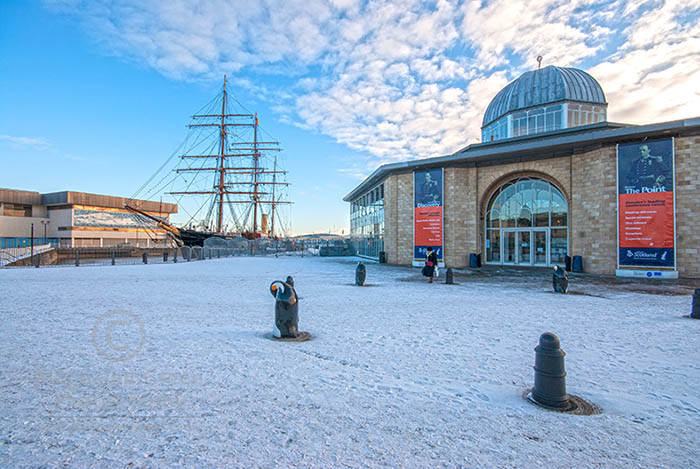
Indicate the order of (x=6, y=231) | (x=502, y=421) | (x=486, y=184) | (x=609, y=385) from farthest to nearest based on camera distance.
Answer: (x=6, y=231) < (x=486, y=184) < (x=609, y=385) < (x=502, y=421)

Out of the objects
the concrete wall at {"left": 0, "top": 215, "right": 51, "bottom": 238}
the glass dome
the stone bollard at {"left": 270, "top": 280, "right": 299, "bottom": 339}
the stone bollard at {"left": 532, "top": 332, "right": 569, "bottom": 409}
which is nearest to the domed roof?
the glass dome

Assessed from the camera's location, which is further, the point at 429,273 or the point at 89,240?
the point at 89,240

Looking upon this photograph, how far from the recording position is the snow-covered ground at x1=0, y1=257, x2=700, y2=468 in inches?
113

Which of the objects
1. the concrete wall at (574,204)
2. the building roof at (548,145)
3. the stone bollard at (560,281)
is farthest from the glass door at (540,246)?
the stone bollard at (560,281)

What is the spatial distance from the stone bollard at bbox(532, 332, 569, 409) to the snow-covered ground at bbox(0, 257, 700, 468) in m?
0.16

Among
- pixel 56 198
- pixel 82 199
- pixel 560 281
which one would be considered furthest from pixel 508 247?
pixel 56 198

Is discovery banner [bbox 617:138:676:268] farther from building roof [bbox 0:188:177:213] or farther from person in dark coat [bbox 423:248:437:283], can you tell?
building roof [bbox 0:188:177:213]

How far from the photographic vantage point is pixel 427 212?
23.2m

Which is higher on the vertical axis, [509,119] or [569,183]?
[509,119]

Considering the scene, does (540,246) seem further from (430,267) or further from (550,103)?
(550,103)

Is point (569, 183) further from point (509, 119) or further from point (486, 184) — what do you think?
point (509, 119)

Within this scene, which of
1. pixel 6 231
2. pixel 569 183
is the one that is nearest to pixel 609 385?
pixel 569 183

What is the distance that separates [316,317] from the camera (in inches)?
314

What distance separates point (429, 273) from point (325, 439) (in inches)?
489
